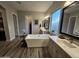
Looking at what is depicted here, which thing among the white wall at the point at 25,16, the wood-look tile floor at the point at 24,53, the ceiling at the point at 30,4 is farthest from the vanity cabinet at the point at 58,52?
the white wall at the point at 25,16

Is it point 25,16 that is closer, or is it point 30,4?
point 30,4

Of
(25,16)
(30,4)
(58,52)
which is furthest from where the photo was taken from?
(25,16)

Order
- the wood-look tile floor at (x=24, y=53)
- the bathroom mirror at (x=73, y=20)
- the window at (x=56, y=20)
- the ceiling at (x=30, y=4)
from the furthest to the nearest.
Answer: the ceiling at (x=30, y=4) < the window at (x=56, y=20) < the wood-look tile floor at (x=24, y=53) < the bathroom mirror at (x=73, y=20)

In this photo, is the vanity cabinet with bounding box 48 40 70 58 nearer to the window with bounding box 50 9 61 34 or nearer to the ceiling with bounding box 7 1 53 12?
the window with bounding box 50 9 61 34

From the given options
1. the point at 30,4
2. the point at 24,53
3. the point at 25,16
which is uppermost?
the point at 30,4

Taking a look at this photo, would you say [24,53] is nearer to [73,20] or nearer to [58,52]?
[58,52]

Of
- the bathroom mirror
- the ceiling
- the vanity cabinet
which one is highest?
the ceiling

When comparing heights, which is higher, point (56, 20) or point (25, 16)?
point (25, 16)

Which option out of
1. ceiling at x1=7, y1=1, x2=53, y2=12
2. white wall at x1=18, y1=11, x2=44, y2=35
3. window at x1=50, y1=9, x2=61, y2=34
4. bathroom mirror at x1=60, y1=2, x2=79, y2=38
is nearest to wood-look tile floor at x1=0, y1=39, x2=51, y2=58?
window at x1=50, y1=9, x2=61, y2=34

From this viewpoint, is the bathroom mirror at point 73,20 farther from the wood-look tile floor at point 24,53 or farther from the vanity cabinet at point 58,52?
the wood-look tile floor at point 24,53

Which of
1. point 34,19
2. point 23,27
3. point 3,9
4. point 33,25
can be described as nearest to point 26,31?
point 23,27

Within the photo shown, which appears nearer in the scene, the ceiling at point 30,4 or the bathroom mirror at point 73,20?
the bathroom mirror at point 73,20

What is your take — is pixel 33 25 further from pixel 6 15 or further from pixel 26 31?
pixel 6 15

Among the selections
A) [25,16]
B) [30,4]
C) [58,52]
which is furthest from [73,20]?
[25,16]
